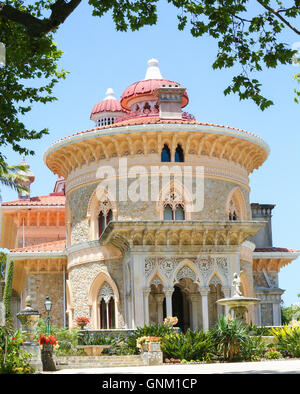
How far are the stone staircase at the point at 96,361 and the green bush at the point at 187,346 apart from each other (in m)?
1.01

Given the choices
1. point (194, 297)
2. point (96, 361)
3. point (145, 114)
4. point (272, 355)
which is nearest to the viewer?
point (272, 355)

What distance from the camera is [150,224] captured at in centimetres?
2772

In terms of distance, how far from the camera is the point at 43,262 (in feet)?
115

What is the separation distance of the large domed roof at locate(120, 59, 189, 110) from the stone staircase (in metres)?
17.4

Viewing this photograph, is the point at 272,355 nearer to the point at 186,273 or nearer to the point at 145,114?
the point at 186,273

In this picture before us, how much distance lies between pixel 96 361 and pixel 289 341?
6.30m

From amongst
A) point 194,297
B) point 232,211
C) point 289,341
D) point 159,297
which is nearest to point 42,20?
point 289,341

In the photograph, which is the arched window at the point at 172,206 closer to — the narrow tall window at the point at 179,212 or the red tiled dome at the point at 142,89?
the narrow tall window at the point at 179,212

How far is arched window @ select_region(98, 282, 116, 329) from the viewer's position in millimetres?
31203

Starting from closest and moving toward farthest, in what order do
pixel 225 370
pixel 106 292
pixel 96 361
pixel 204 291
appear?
pixel 225 370, pixel 96 361, pixel 204 291, pixel 106 292

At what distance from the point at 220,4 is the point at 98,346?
1536cm

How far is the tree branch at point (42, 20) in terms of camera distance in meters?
11.3

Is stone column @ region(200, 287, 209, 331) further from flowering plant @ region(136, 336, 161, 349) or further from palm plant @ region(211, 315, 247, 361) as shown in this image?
palm plant @ region(211, 315, 247, 361)
